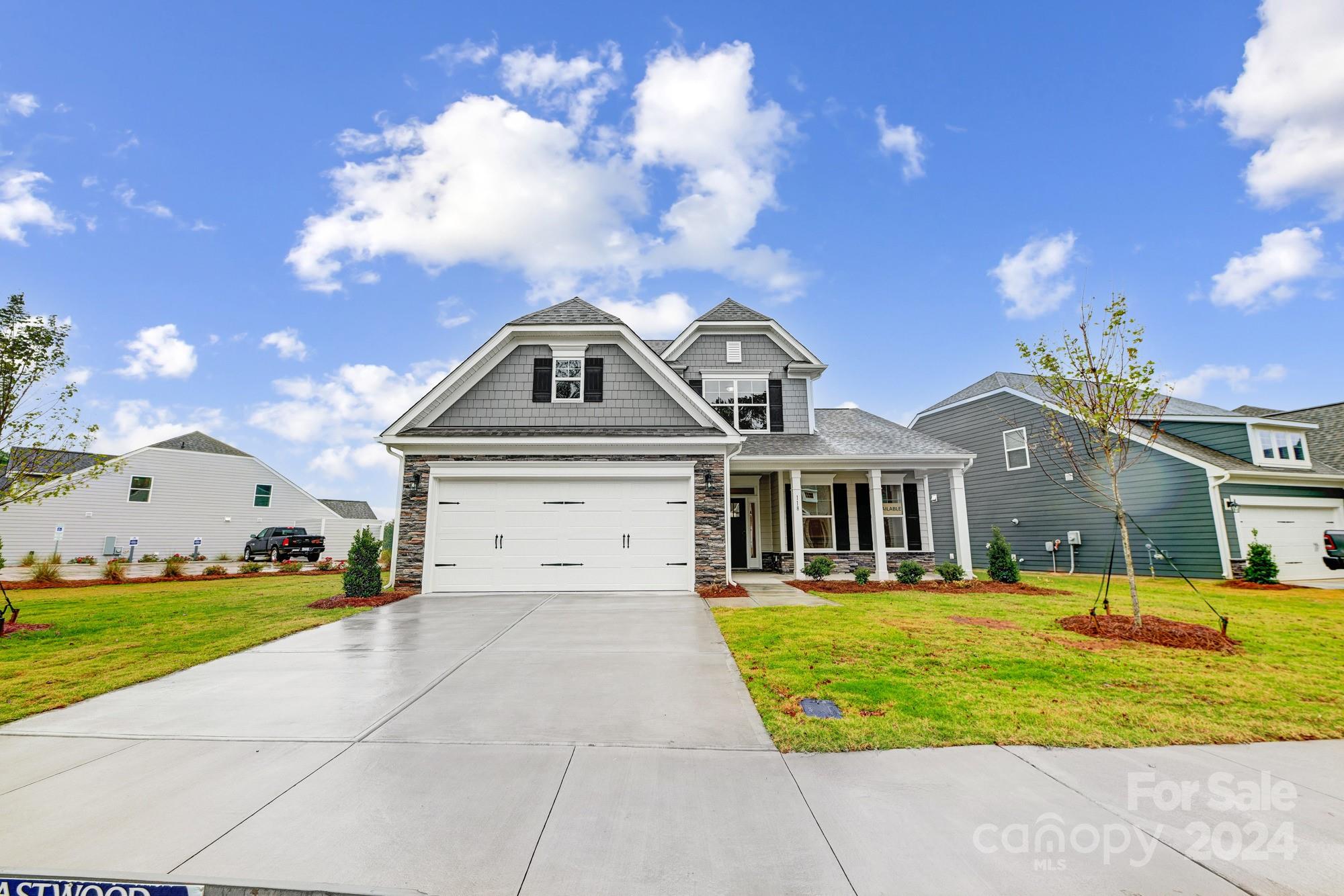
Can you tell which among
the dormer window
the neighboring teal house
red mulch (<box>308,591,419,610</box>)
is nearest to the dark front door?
the neighboring teal house

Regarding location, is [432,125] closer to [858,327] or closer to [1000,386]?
[858,327]

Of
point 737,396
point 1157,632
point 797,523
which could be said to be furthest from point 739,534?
point 1157,632

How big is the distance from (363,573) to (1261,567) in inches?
841

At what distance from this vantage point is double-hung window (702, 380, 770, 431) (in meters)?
16.0

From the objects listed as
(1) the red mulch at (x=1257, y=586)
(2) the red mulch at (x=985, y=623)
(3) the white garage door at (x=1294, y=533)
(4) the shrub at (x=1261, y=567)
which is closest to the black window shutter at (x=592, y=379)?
(2) the red mulch at (x=985, y=623)

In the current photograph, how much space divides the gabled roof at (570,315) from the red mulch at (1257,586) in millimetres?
16755

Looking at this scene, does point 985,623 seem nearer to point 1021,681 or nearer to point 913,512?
point 1021,681

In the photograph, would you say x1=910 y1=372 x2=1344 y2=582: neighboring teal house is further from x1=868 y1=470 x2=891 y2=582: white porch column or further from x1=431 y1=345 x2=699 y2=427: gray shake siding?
x1=431 y1=345 x2=699 y2=427: gray shake siding

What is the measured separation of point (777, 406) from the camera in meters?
16.3

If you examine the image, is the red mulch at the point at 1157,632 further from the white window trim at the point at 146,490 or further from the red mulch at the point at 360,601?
the white window trim at the point at 146,490

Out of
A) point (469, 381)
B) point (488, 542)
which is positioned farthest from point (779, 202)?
point (488, 542)

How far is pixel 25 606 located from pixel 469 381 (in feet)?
33.4

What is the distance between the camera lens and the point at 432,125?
1275 cm

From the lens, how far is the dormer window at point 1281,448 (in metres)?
16.5
